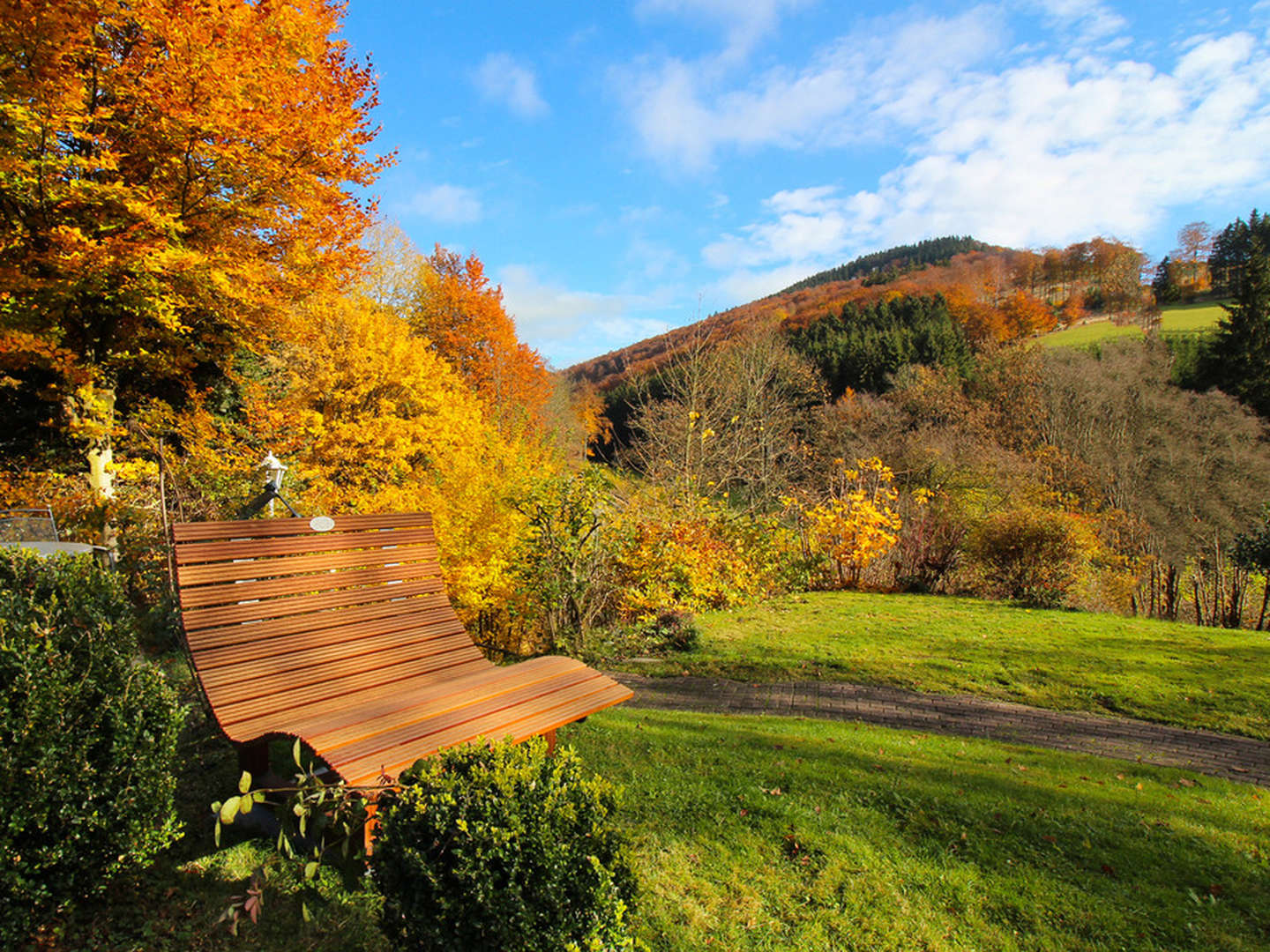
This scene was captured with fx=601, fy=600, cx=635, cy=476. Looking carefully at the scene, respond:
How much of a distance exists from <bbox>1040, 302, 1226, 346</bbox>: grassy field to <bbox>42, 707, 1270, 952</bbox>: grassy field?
116 ft

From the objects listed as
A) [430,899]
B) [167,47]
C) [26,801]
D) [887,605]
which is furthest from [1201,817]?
[167,47]

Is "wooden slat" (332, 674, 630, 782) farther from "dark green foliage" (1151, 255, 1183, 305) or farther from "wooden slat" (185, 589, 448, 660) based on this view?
"dark green foliage" (1151, 255, 1183, 305)

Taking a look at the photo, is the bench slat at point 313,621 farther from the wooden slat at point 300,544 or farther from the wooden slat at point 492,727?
the wooden slat at point 492,727

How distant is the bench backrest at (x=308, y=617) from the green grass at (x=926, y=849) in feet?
4.61

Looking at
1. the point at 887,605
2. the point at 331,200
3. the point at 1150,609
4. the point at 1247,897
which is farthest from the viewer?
the point at 1150,609

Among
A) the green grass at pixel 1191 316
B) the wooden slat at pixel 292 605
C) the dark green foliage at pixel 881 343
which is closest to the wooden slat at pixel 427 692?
the wooden slat at pixel 292 605

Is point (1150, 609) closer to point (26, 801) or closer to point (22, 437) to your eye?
point (26, 801)

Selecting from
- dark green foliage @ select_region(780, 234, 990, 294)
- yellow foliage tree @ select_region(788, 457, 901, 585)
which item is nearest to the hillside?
dark green foliage @ select_region(780, 234, 990, 294)

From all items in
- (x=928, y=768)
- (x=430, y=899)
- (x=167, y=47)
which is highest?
(x=167, y=47)

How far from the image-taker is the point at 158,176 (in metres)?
7.71

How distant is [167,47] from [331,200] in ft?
7.80

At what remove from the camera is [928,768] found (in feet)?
12.6

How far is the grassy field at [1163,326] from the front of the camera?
33688mm

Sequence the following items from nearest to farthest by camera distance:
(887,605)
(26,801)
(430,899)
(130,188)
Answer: (430,899) → (26,801) → (130,188) → (887,605)
